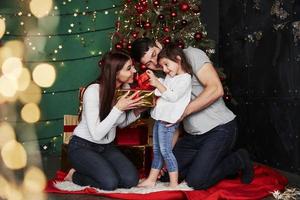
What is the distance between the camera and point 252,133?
4.76m

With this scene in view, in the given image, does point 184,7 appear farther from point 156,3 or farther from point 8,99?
point 8,99

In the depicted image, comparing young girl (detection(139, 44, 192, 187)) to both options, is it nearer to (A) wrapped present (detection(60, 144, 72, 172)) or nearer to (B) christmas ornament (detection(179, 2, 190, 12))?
(A) wrapped present (detection(60, 144, 72, 172))

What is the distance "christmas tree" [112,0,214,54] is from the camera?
15.1 ft

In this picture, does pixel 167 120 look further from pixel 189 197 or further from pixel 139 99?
pixel 189 197

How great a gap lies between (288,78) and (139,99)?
4.54ft

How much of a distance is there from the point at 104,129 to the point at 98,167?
0.30 meters

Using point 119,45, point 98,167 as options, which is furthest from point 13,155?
point 98,167

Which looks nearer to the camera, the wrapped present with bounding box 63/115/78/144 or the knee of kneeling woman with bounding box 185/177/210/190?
the knee of kneeling woman with bounding box 185/177/210/190

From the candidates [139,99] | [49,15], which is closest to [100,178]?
[139,99]

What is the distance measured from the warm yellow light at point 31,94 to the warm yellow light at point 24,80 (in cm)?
4

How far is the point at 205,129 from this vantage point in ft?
11.6

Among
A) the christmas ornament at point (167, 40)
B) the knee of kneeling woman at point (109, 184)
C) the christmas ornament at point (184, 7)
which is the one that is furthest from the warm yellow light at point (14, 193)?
the christmas ornament at point (184, 7)

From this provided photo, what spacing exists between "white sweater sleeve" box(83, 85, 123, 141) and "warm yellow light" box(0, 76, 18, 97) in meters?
2.11

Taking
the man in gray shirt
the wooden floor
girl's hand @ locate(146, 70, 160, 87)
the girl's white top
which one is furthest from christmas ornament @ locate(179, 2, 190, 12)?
the wooden floor
